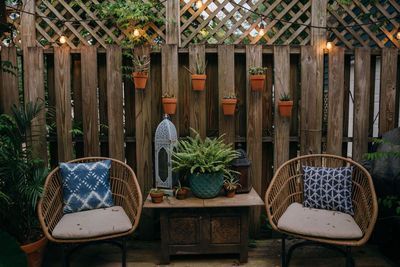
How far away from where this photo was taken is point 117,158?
2.76 m

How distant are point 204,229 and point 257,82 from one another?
4.29ft

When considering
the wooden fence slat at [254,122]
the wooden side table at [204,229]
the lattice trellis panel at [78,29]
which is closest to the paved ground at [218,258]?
the wooden side table at [204,229]

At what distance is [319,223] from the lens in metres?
2.07

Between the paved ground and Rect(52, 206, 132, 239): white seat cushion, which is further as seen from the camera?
the paved ground

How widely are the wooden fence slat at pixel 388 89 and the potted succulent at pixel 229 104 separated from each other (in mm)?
1407

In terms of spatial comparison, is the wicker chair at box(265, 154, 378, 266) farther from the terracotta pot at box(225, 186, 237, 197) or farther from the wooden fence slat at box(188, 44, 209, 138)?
the wooden fence slat at box(188, 44, 209, 138)

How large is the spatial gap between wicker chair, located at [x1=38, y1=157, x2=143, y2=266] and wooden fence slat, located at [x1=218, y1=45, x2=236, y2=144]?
938 millimetres

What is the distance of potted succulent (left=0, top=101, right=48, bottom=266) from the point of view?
6.98ft

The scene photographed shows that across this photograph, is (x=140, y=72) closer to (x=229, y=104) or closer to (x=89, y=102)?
(x=89, y=102)

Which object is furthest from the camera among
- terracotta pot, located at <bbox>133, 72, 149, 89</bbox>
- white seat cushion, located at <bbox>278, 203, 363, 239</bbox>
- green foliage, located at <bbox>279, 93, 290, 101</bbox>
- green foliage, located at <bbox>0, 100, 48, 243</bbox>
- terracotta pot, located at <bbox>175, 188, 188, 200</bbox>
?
green foliage, located at <bbox>279, 93, 290, 101</bbox>

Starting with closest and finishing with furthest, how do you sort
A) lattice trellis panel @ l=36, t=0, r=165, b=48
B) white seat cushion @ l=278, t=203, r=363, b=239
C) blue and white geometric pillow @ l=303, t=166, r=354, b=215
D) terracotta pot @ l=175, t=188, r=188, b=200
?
white seat cushion @ l=278, t=203, r=363, b=239
blue and white geometric pillow @ l=303, t=166, r=354, b=215
terracotta pot @ l=175, t=188, r=188, b=200
lattice trellis panel @ l=36, t=0, r=165, b=48

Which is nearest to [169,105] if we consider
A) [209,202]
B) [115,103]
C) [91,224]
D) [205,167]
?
[115,103]

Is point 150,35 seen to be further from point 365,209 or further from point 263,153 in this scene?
point 365,209

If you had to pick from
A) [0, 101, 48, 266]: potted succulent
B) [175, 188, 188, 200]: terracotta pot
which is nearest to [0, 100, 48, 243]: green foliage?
[0, 101, 48, 266]: potted succulent
